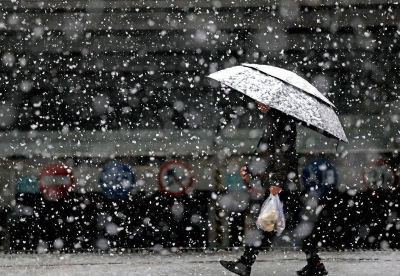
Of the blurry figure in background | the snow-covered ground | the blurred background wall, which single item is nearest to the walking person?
the blurry figure in background

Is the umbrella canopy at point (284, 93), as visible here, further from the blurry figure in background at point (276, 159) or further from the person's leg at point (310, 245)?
the person's leg at point (310, 245)

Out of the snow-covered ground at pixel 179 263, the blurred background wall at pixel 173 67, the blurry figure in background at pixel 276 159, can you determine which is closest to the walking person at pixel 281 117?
the blurry figure in background at pixel 276 159

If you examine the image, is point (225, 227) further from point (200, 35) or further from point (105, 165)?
point (200, 35)

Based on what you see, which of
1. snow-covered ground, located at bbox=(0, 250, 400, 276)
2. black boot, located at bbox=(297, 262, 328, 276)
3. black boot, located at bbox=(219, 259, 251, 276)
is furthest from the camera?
snow-covered ground, located at bbox=(0, 250, 400, 276)

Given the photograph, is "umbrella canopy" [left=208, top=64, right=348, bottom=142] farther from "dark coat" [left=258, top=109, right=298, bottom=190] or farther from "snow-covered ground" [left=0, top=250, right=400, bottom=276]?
"snow-covered ground" [left=0, top=250, right=400, bottom=276]

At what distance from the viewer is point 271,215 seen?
452 cm

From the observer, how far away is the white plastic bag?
14.8 feet

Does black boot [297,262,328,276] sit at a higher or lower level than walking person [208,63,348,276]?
lower

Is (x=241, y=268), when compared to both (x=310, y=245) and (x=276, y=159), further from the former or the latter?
(x=276, y=159)

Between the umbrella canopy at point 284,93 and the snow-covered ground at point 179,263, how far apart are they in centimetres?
131

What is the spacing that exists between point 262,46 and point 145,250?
339 centimetres

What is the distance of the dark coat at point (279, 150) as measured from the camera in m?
4.56

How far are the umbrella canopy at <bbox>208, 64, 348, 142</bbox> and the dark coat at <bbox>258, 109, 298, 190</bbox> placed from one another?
0.77 ft

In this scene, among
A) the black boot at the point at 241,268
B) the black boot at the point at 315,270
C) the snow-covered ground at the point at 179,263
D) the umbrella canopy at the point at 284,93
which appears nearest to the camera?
the umbrella canopy at the point at 284,93
